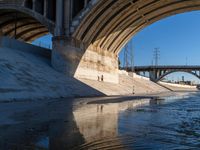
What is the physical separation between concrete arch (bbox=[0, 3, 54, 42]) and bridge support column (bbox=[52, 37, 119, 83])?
3.93 metres

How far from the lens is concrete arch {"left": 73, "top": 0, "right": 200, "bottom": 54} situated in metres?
40.8

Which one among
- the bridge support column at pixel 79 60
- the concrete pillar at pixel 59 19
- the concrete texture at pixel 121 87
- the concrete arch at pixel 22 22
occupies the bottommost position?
the concrete texture at pixel 121 87

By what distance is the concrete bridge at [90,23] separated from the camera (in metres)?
40.0

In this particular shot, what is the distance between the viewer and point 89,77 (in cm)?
4391

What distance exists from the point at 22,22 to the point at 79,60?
22195mm

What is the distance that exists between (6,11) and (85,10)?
17.6 metres

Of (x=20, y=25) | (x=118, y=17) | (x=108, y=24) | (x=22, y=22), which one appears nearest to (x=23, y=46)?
(x=108, y=24)

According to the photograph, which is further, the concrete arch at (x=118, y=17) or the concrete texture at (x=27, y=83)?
the concrete arch at (x=118, y=17)

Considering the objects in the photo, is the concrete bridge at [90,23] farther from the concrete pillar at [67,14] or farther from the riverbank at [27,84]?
the riverbank at [27,84]

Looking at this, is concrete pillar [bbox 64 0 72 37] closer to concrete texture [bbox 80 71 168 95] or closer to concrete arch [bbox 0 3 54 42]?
concrete arch [bbox 0 3 54 42]

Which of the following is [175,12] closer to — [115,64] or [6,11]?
[115,64]

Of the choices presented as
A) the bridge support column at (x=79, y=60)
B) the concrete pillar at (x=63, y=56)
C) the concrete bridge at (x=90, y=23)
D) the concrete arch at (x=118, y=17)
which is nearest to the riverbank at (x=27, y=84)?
the concrete pillar at (x=63, y=56)

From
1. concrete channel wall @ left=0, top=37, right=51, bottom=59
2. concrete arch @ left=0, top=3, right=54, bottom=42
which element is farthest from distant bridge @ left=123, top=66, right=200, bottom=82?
concrete channel wall @ left=0, top=37, right=51, bottom=59

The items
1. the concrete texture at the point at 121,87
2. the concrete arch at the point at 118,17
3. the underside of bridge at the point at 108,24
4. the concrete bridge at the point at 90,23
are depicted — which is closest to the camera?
the concrete bridge at the point at 90,23
